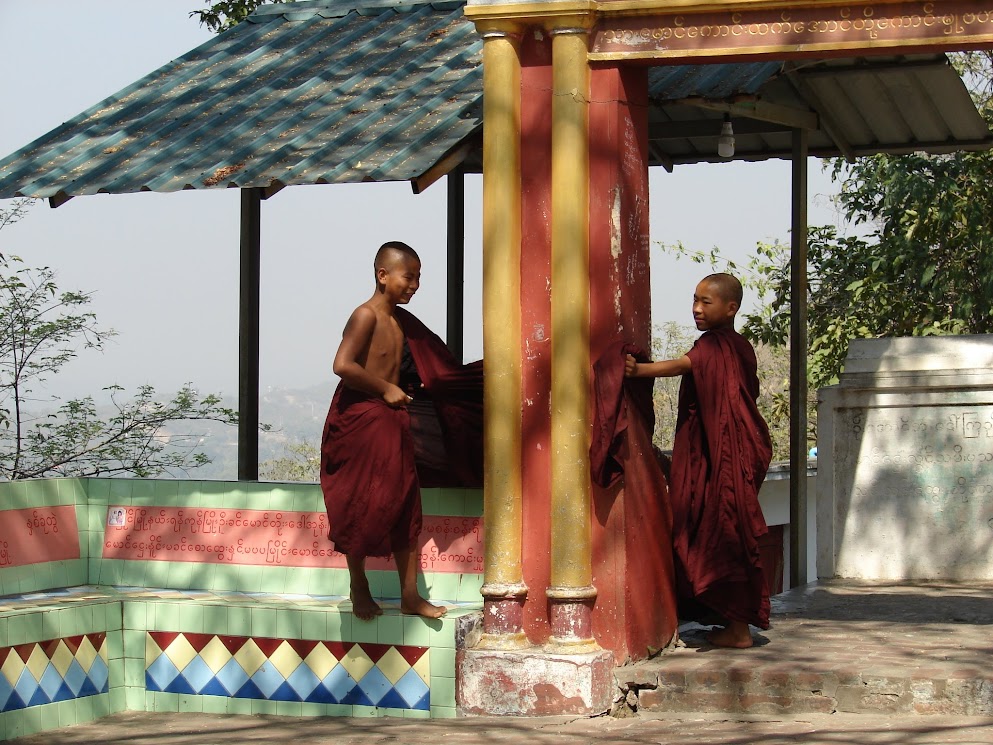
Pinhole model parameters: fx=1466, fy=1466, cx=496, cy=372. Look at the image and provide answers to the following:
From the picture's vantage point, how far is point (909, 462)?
31.4 ft

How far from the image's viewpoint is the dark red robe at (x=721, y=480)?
6.70 metres

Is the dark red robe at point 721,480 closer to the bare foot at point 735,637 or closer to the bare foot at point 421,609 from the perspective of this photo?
the bare foot at point 735,637

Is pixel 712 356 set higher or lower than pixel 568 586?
Answer: higher

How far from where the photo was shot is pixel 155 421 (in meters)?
15.8

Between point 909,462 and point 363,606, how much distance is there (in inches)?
172

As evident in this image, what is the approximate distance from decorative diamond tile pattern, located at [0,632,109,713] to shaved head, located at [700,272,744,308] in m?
3.40

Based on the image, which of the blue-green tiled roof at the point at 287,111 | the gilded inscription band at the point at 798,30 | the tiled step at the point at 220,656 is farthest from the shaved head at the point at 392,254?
the tiled step at the point at 220,656

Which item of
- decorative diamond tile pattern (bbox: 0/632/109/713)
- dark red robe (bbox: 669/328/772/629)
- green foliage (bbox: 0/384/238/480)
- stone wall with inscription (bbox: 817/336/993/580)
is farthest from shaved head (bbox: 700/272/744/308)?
green foliage (bbox: 0/384/238/480)

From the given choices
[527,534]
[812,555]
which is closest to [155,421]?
[812,555]

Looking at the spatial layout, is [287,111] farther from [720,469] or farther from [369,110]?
[720,469]

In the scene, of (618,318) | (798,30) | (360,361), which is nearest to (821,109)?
(798,30)

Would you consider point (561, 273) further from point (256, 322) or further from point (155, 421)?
point (155, 421)

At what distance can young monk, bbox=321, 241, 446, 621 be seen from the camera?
6.61m

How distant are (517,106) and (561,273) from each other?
793mm
